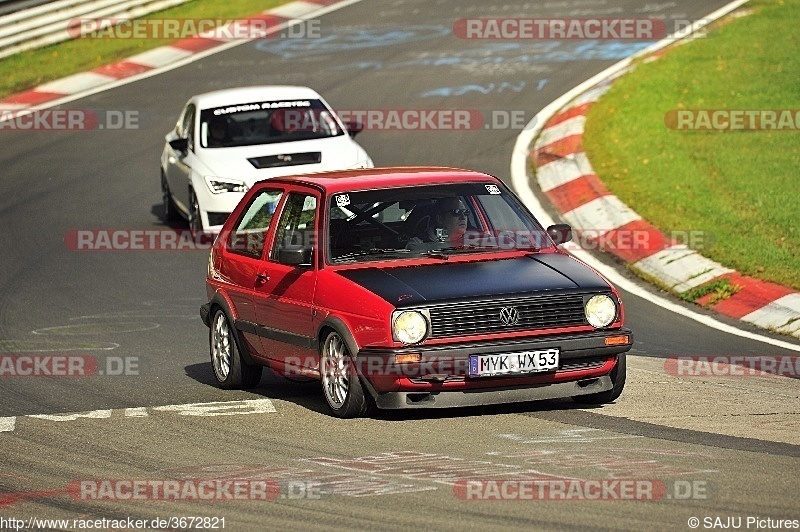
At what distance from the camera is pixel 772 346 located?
1180 cm

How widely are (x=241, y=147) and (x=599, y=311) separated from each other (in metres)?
9.00

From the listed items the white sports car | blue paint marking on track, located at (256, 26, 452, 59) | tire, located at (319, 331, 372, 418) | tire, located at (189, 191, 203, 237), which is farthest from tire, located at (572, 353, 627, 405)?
blue paint marking on track, located at (256, 26, 452, 59)

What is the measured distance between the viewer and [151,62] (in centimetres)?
2698

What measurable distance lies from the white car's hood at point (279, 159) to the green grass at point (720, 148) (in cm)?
289

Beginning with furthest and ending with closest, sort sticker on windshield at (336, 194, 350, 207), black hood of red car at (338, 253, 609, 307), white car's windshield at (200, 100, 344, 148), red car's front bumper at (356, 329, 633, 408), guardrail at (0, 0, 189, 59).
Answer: guardrail at (0, 0, 189, 59), white car's windshield at (200, 100, 344, 148), sticker on windshield at (336, 194, 350, 207), black hood of red car at (338, 253, 609, 307), red car's front bumper at (356, 329, 633, 408)

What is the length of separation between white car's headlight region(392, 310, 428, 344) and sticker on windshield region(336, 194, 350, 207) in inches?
53.0

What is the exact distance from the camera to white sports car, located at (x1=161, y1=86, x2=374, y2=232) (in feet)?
55.9

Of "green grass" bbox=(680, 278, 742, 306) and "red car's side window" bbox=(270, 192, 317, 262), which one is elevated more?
"red car's side window" bbox=(270, 192, 317, 262)

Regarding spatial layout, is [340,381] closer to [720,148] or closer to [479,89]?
[720,148]

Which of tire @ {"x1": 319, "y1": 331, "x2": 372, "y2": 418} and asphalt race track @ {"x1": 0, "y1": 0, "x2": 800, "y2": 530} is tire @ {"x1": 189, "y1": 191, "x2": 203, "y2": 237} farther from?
tire @ {"x1": 319, "y1": 331, "x2": 372, "y2": 418}

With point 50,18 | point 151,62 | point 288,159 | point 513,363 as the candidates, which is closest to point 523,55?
point 151,62

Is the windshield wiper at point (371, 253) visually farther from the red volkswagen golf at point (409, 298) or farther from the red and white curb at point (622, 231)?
the red and white curb at point (622, 231)

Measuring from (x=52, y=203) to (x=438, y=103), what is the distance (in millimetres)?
5804

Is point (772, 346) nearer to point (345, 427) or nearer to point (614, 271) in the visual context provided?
point (614, 271)
